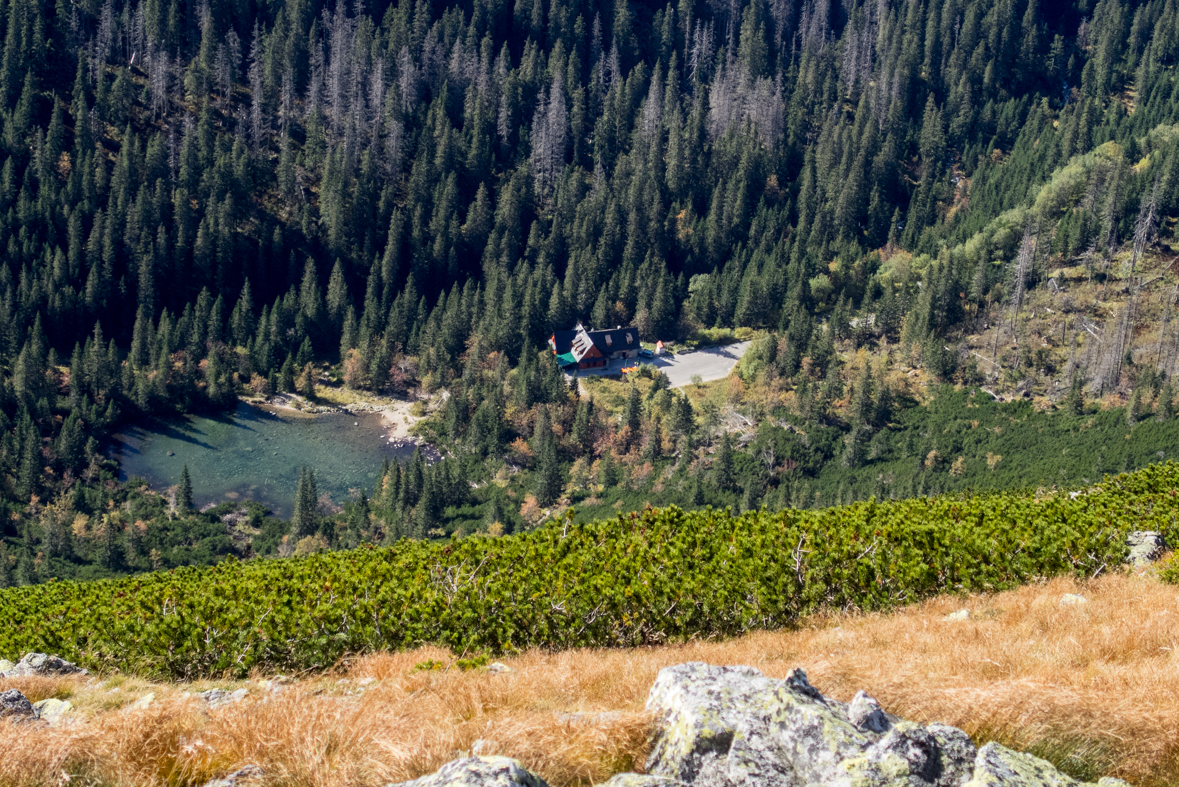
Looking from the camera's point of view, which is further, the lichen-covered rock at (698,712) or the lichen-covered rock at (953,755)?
the lichen-covered rock at (698,712)

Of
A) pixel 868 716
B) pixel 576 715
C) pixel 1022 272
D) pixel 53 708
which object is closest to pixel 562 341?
pixel 1022 272

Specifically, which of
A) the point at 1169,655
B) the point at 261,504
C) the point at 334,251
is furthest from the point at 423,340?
the point at 1169,655

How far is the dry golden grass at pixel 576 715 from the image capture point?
873cm

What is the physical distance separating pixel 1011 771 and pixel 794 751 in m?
2.02

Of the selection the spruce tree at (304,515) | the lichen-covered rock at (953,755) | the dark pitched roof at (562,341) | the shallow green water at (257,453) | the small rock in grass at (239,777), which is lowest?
the shallow green water at (257,453)

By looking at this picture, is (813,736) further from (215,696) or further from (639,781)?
(215,696)

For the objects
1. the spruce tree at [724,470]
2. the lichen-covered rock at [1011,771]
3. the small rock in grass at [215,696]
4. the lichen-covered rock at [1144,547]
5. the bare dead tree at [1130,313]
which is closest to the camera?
the lichen-covered rock at [1011,771]

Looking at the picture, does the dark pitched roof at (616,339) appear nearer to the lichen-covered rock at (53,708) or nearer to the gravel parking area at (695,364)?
the gravel parking area at (695,364)

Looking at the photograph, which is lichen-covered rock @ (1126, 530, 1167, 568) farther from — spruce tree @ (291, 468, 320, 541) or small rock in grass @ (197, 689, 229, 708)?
spruce tree @ (291, 468, 320, 541)

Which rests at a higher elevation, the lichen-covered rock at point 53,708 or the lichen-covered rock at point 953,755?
the lichen-covered rock at point 953,755

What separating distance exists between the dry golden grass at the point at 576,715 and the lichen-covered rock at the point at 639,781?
1.22 ft

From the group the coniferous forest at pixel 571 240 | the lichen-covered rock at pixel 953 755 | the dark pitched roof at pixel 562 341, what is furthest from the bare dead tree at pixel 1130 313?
the lichen-covered rock at pixel 953 755

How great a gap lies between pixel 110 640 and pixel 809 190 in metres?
124

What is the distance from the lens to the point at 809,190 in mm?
129625
